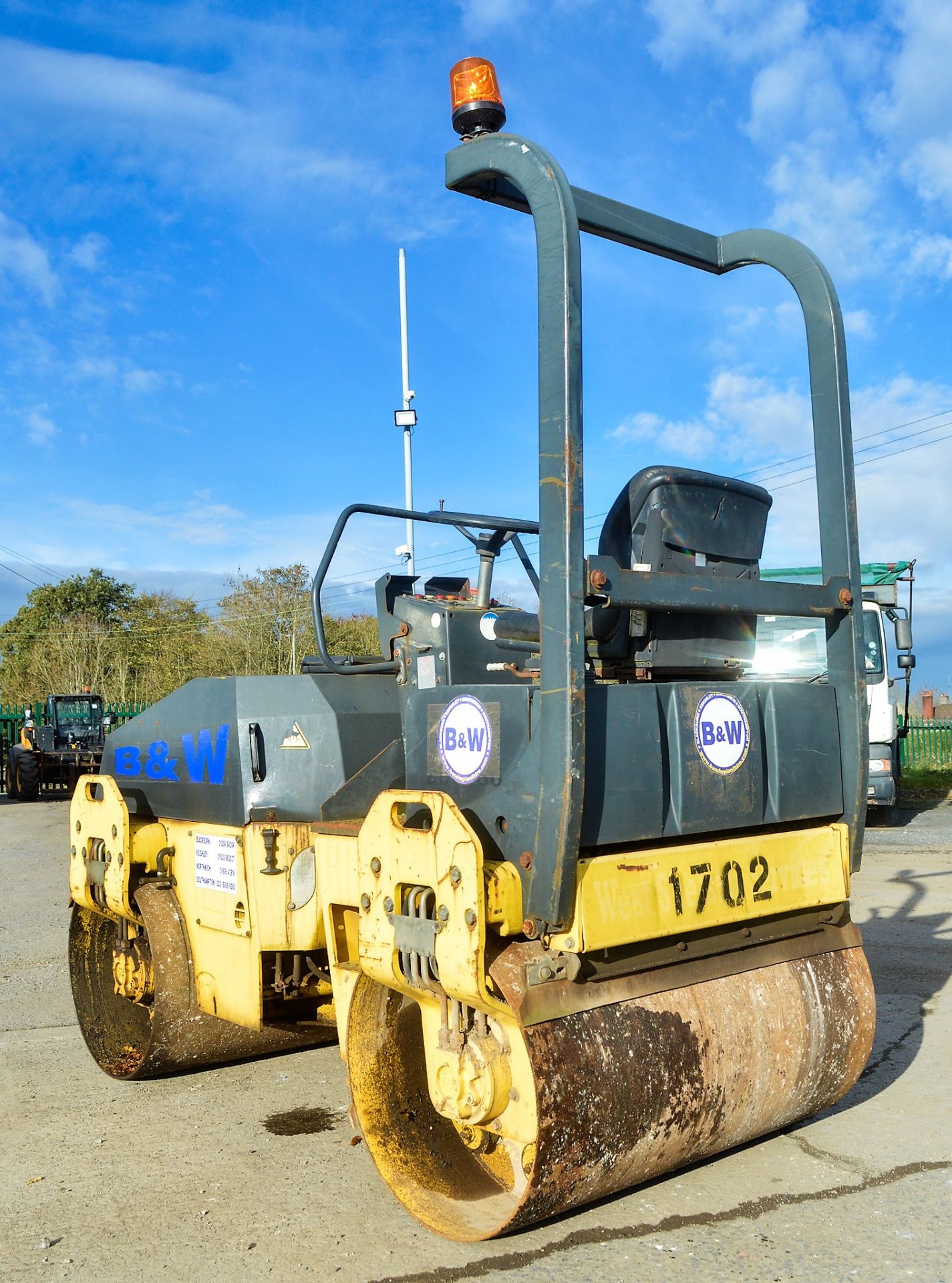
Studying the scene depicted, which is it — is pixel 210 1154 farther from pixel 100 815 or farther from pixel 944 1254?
pixel 944 1254

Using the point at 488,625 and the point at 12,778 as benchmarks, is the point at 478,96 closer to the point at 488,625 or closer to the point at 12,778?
the point at 488,625

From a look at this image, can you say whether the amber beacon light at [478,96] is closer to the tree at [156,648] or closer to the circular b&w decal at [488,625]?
the circular b&w decal at [488,625]

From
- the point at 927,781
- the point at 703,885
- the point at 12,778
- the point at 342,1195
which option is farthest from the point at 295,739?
the point at 12,778

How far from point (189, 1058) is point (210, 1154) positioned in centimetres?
74

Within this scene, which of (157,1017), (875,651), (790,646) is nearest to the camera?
(157,1017)

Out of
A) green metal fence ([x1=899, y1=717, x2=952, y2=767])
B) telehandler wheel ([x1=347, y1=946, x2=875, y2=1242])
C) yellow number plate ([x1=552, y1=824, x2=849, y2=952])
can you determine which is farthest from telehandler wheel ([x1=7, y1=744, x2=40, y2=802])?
yellow number plate ([x1=552, y1=824, x2=849, y2=952])

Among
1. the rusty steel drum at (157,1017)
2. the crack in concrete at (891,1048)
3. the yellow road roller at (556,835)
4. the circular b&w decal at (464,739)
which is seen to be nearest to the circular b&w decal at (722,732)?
the yellow road roller at (556,835)

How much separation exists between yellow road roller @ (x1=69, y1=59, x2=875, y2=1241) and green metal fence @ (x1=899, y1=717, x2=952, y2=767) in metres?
16.8

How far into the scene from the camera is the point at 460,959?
260 centimetres

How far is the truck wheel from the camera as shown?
20000 millimetres

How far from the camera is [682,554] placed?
10.5ft

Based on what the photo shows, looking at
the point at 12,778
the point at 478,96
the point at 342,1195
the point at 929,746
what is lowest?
the point at 342,1195

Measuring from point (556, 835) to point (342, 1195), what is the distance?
152 cm

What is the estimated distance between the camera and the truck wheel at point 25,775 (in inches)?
787
